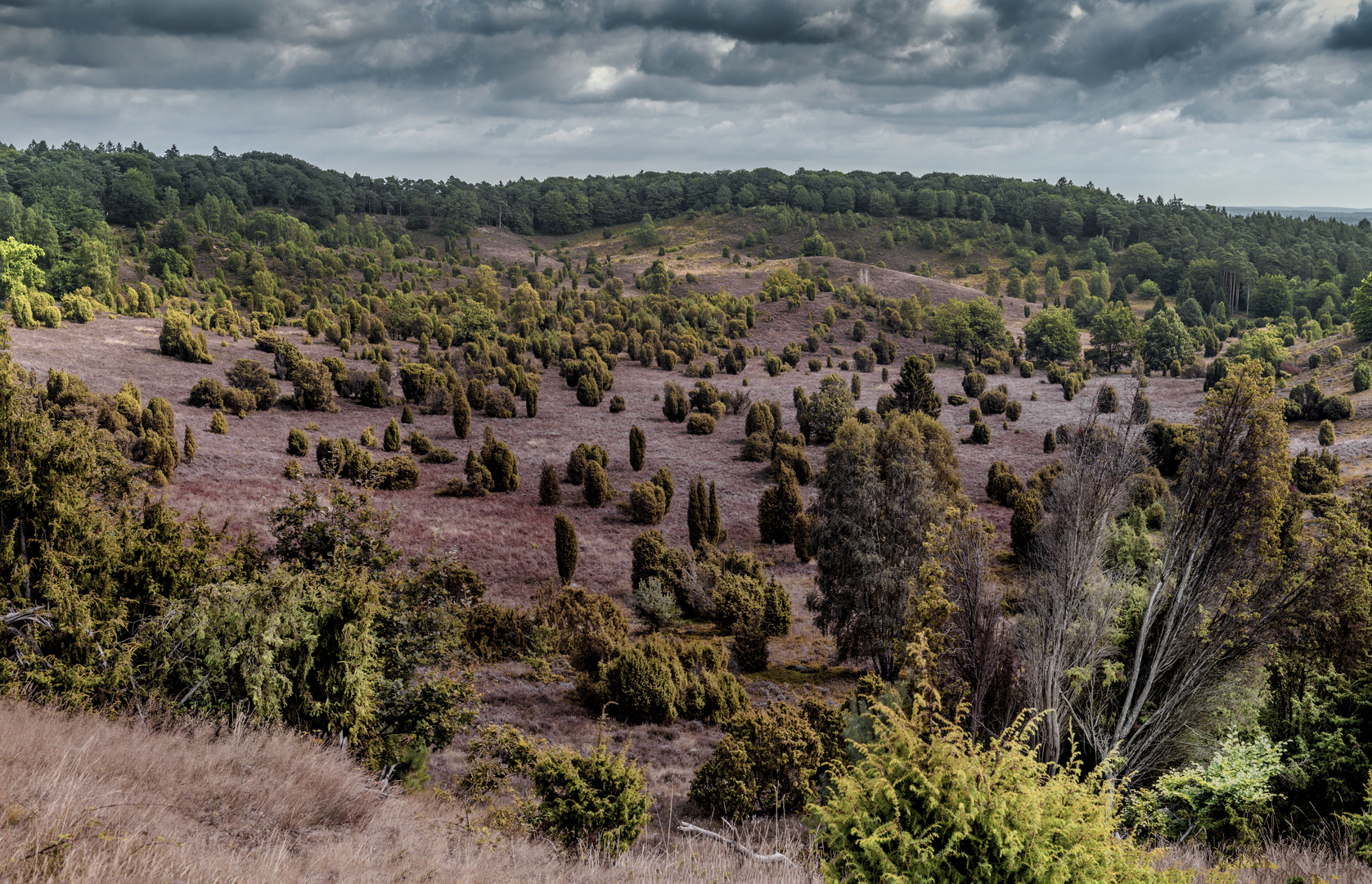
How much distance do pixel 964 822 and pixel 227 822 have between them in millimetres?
6598

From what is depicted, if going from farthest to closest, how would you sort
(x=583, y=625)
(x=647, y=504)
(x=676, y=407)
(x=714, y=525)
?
1. (x=676, y=407)
2. (x=647, y=504)
3. (x=714, y=525)
4. (x=583, y=625)

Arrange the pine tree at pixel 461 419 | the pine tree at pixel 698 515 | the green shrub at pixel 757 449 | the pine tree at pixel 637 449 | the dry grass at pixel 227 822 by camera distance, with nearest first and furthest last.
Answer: the dry grass at pixel 227 822 → the pine tree at pixel 698 515 → the pine tree at pixel 637 449 → the green shrub at pixel 757 449 → the pine tree at pixel 461 419

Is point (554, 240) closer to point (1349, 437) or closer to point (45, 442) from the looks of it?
point (1349, 437)

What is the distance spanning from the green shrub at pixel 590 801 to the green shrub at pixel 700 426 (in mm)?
41997

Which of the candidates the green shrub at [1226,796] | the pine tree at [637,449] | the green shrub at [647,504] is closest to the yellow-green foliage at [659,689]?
the green shrub at [1226,796]

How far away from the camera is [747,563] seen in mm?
29141

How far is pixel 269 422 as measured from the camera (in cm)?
4516

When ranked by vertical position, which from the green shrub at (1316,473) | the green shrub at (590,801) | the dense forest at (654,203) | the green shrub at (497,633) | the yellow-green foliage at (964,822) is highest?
the dense forest at (654,203)

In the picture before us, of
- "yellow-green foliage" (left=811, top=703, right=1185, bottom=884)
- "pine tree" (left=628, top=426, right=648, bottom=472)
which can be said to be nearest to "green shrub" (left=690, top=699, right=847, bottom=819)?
"yellow-green foliage" (left=811, top=703, right=1185, bottom=884)

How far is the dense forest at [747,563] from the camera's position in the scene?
1066cm

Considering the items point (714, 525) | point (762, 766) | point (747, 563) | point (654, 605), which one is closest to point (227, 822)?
point (762, 766)

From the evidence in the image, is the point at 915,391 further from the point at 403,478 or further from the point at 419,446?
the point at 403,478

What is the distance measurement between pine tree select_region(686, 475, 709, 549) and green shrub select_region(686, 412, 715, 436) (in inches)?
723

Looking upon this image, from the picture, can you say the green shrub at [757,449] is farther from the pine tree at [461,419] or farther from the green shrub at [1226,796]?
the green shrub at [1226,796]
